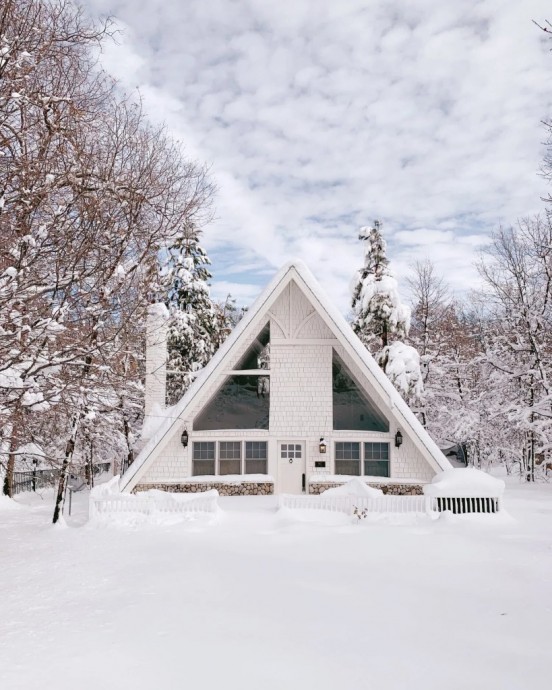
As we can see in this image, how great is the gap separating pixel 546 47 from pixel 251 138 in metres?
7.65

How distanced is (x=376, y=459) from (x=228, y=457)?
4.58 meters

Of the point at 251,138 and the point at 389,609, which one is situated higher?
the point at 251,138

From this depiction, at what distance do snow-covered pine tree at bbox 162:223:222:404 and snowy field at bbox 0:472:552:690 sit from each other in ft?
53.7

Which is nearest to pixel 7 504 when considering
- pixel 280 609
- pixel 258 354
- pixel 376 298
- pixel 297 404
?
pixel 258 354

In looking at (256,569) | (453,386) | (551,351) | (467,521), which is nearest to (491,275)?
(551,351)

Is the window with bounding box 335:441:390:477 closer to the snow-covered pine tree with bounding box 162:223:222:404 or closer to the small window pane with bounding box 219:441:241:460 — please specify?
the small window pane with bounding box 219:441:241:460

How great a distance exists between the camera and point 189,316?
27.7 m

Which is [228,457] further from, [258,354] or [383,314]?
[383,314]

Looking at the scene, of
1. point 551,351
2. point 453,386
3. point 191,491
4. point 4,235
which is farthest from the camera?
point 453,386

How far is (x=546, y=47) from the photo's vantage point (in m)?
7.27

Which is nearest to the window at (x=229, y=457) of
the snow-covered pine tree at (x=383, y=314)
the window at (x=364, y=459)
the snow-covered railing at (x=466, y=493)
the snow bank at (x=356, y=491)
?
the window at (x=364, y=459)

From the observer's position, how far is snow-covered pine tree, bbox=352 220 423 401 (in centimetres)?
2286

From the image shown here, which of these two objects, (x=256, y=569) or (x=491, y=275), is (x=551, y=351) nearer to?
(x=491, y=275)

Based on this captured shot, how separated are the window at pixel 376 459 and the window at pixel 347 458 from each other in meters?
0.27
